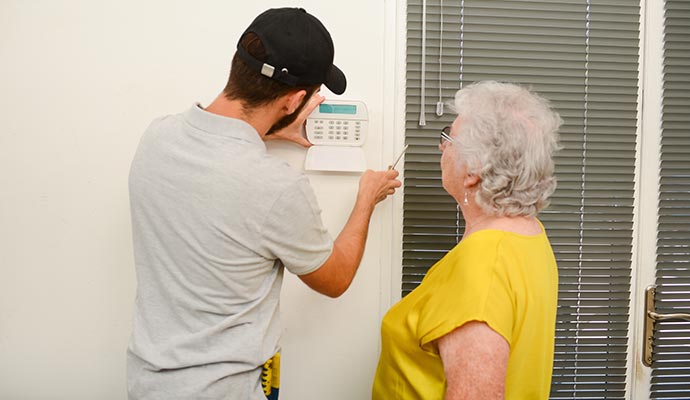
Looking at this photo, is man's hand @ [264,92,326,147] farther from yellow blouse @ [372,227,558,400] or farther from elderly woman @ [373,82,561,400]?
yellow blouse @ [372,227,558,400]

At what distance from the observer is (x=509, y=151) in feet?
4.09

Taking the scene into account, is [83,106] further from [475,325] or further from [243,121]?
[475,325]

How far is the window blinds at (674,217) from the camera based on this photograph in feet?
5.96

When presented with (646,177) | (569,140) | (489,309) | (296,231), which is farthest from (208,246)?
(646,177)

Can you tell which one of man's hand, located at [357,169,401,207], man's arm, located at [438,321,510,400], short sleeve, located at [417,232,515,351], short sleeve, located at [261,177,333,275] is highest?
man's hand, located at [357,169,401,207]

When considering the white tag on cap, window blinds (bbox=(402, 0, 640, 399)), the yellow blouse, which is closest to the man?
the white tag on cap

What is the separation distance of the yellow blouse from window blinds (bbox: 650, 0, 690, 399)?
30.3 inches

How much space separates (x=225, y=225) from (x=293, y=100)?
0.35 m

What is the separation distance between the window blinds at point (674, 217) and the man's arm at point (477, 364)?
40.9 inches

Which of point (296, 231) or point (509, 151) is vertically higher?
point (509, 151)

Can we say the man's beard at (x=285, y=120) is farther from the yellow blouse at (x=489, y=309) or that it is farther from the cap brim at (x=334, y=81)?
the yellow blouse at (x=489, y=309)

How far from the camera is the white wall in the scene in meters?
1.65

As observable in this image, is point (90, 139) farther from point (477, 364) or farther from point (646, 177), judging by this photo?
point (646, 177)

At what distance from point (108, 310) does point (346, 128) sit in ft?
3.13
